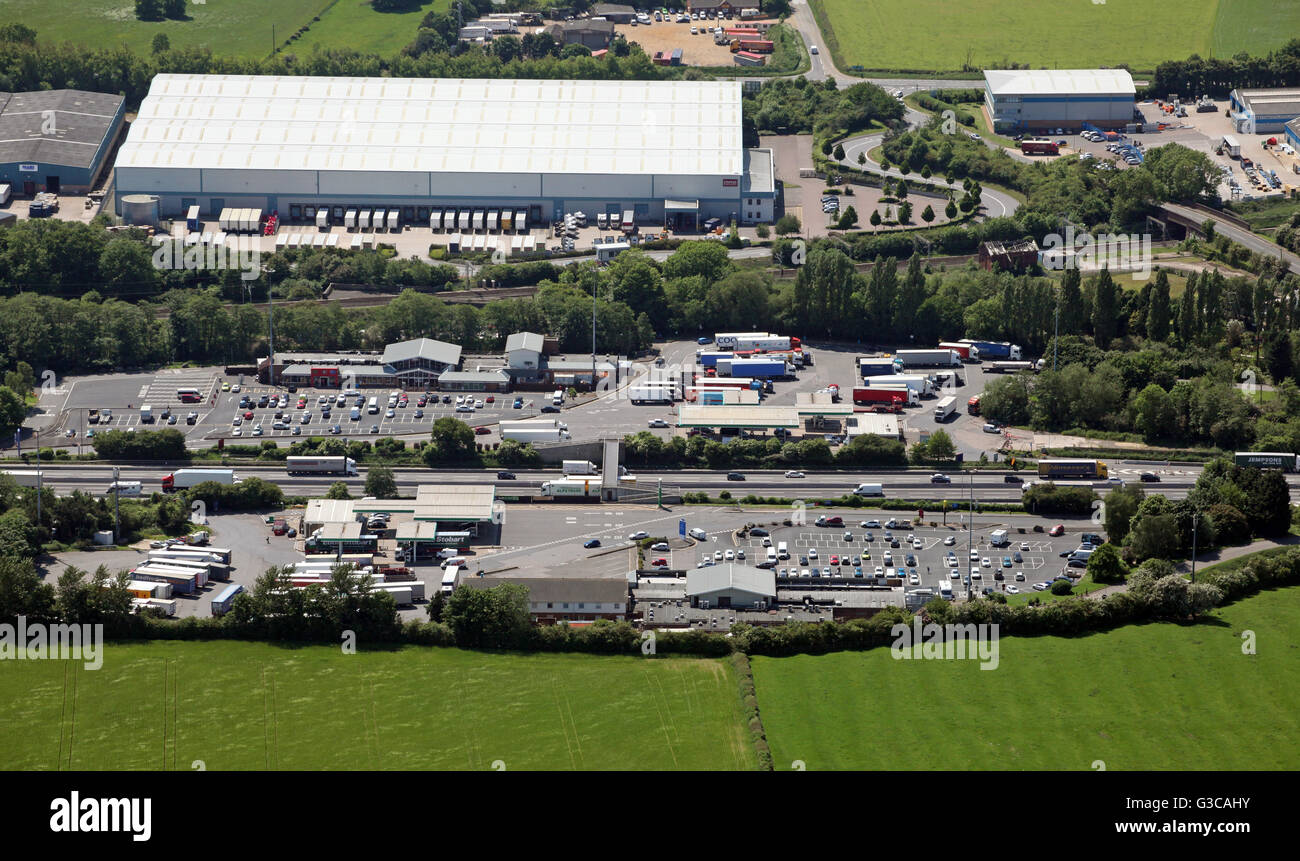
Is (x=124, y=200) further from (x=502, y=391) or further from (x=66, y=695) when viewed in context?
(x=66, y=695)

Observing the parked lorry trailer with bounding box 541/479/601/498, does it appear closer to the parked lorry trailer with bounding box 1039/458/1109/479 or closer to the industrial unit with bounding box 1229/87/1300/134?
the parked lorry trailer with bounding box 1039/458/1109/479

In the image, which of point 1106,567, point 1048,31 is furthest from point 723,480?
point 1048,31

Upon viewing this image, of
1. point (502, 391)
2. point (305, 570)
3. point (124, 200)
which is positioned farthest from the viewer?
point (124, 200)

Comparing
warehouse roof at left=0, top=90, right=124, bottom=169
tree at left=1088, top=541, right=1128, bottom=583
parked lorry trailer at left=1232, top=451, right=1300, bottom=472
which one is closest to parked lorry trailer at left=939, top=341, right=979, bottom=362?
parked lorry trailer at left=1232, top=451, right=1300, bottom=472

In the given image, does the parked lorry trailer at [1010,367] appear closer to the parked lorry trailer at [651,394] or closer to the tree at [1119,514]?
the parked lorry trailer at [651,394]

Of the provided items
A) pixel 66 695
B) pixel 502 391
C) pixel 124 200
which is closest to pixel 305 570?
pixel 66 695

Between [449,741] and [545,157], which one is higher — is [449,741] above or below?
below

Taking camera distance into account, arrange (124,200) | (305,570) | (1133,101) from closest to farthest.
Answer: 1. (305,570)
2. (124,200)
3. (1133,101)

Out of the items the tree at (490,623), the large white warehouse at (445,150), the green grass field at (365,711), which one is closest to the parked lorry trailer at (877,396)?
the large white warehouse at (445,150)
